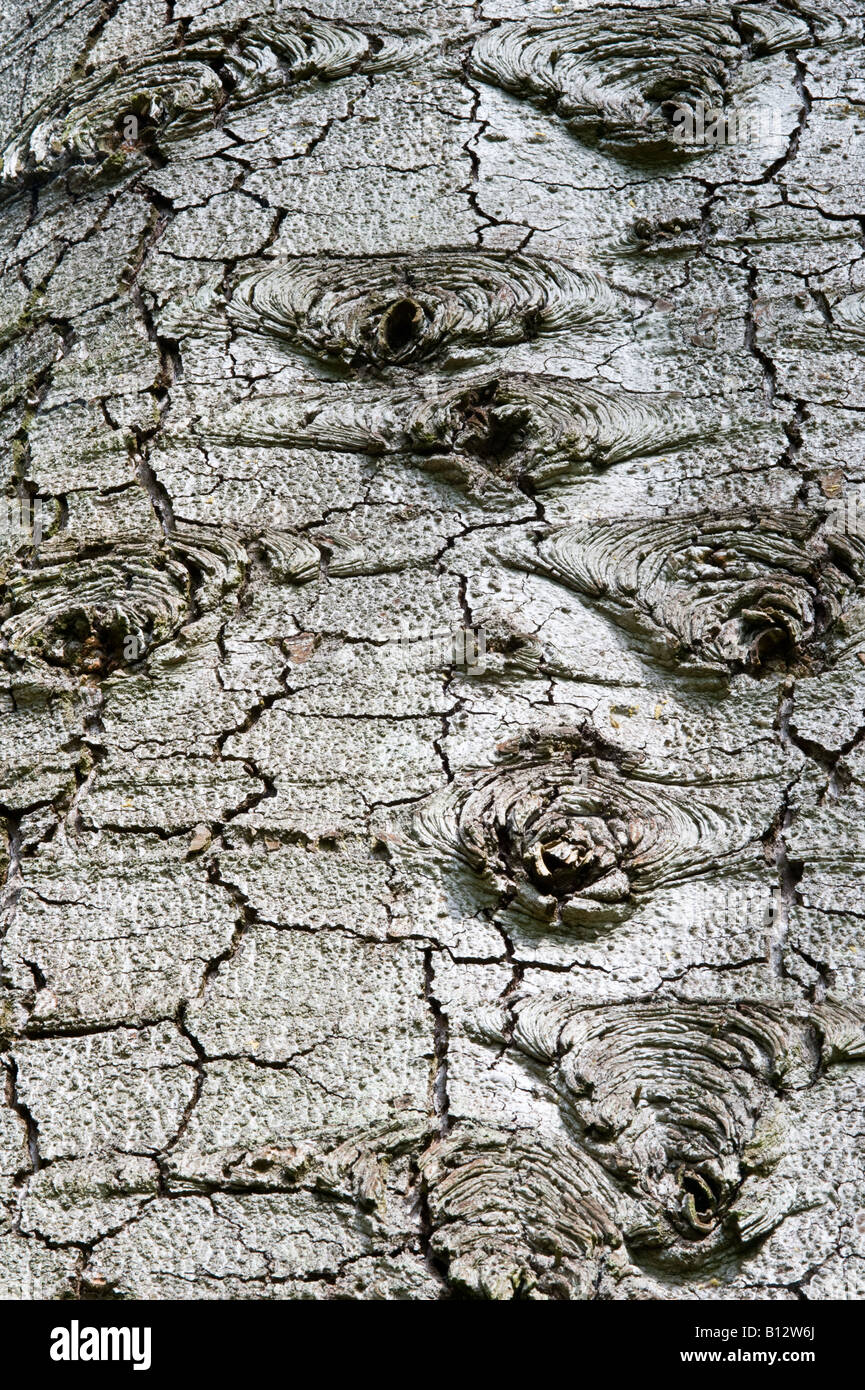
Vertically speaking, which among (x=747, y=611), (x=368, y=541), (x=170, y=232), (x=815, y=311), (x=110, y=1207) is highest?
(x=170, y=232)

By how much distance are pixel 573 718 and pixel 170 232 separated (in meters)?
0.97

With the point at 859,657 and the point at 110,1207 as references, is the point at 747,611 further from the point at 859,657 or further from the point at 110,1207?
the point at 110,1207

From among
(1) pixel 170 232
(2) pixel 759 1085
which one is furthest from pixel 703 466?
(1) pixel 170 232

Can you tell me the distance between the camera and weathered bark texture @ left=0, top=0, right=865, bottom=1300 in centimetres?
113

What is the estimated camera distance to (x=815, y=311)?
1517 mm

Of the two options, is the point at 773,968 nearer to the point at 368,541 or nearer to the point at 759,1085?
the point at 759,1085

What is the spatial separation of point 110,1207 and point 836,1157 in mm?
724

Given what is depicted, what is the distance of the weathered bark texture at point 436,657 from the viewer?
44.4 inches

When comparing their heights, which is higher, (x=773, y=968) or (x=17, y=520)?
(x=17, y=520)

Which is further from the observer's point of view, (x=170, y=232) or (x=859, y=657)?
(x=170, y=232)

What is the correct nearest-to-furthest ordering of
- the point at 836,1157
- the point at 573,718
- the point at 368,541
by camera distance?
the point at 836,1157 → the point at 573,718 → the point at 368,541

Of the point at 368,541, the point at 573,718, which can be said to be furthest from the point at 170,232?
the point at 573,718

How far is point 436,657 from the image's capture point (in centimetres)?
136

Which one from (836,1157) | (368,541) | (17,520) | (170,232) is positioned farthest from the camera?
(170,232)
